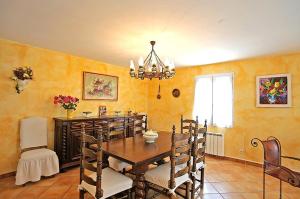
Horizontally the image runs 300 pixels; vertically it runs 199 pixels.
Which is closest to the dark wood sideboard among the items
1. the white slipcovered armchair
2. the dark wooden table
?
the white slipcovered armchair

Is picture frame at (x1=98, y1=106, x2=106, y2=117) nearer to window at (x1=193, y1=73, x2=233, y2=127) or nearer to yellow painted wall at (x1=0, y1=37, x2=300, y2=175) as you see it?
yellow painted wall at (x1=0, y1=37, x2=300, y2=175)

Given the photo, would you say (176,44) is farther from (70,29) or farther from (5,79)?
(5,79)

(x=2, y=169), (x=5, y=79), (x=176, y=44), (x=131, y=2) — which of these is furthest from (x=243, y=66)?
(x=2, y=169)

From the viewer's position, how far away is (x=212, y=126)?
4.21m

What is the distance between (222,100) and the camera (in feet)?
13.4

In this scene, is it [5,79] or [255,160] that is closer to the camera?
[5,79]

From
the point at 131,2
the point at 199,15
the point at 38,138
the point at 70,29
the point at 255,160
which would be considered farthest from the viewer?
the point at 255,160

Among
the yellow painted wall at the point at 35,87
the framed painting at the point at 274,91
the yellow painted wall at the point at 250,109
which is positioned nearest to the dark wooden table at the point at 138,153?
the yellow painted wall at the point at 35,87

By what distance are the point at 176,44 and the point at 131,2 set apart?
4.43ft

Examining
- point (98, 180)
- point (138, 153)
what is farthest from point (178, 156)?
point (98, 180)

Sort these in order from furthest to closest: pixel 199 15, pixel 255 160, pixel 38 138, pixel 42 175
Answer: pixel 255 160 → pixel 38 138 → pixel 42 175 → pixel 199 15

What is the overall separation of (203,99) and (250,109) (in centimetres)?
109

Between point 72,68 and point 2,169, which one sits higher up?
point 72,68

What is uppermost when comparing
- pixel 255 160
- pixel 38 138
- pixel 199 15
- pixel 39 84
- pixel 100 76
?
pixel 199 15
